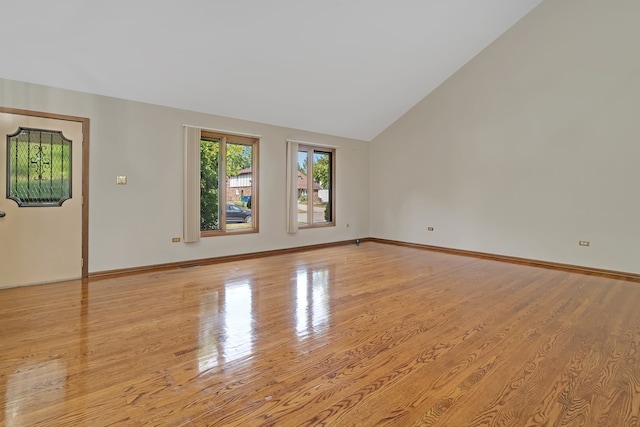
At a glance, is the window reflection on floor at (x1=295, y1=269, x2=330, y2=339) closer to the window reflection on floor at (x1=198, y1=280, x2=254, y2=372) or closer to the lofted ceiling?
the window reflection on floor at (x1=198, y1=280, x2=254, y2=372)

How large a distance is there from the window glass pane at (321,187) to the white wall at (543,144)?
6.37 ft

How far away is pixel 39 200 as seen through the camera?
4012 mm

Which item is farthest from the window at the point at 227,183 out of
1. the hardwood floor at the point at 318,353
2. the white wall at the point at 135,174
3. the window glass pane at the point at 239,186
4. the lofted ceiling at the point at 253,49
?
the hardwood floor at the point at 318,353

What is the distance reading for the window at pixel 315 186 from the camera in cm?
696

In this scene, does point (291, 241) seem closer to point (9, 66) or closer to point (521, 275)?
point (521, 275)

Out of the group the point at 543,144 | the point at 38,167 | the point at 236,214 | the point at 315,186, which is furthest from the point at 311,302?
the point at 543,144

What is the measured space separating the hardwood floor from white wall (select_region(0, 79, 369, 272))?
65 centimetres

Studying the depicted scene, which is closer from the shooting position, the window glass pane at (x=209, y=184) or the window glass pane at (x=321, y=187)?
the window glass pane at (x=209, y=184)

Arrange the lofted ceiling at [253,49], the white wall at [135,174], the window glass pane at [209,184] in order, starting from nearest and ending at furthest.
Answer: the lofted ceiling at [253,49] → the white wall at [135,174] → the window glass pane at [209,184]

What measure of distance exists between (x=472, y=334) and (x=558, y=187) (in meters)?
3.90

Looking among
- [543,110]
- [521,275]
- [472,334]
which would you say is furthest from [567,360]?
[543,110]

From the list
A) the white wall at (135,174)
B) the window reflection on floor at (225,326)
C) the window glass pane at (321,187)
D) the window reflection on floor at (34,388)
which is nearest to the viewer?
the window reflection on floor at (34,388)

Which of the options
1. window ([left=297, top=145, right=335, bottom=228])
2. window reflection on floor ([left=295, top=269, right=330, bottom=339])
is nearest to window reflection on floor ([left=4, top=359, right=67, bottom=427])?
window reflection on floor ([left=295, top=269, right=330, bottom=339])

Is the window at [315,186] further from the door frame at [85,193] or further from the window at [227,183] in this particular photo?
the door frame at [85,193]
